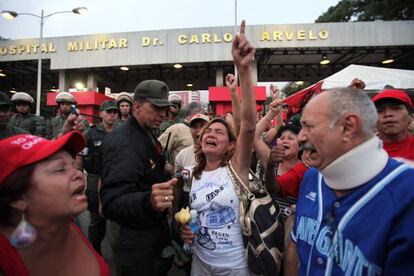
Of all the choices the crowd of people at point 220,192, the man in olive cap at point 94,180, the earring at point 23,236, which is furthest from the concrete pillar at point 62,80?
the earring at point 23,236

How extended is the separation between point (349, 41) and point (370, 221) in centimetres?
1750

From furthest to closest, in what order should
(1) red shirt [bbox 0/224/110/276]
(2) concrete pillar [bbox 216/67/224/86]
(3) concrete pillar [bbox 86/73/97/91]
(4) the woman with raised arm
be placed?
(3) concrete pillar [bbox 86/73/97/91] < (2) concrete pillar [bbox 216/67/224/86] < (4) the woman with raised arm < (1) red shirt [bbox 0/224/110/276]

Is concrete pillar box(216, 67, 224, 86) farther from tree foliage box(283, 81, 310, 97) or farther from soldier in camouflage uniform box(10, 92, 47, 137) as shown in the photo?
→ soldier in camouflage uniform box(10, 92, 47, 137)

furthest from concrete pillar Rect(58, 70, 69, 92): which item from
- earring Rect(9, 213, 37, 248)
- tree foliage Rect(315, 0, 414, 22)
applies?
tree foliage Rect(315, 0, 414, 22)

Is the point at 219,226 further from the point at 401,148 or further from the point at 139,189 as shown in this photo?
the point at 401,148

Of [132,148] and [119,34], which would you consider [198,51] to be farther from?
[132,148]

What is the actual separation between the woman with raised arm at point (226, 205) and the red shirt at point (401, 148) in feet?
4.01

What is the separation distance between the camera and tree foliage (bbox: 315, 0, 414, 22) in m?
21.7

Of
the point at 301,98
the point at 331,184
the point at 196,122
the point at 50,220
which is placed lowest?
the point at 50,220

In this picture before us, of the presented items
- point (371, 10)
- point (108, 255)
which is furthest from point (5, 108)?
point (371, 10)

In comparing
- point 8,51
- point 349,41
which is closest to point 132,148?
point 349,41

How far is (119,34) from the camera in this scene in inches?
702

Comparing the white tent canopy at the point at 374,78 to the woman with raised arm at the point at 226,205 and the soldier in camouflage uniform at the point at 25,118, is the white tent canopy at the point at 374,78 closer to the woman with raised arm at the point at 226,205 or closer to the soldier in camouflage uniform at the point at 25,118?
the woman with raised arm at the point at 226,205

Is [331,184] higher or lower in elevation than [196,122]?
lower
